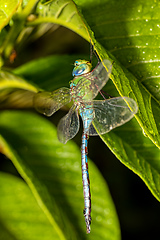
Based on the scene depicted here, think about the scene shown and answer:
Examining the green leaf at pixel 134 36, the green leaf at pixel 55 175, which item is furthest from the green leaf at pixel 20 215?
the green leaf at pixel 134 36

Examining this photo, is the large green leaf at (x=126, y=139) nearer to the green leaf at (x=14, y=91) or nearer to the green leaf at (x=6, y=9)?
the green leaf at (x=14, y=91)

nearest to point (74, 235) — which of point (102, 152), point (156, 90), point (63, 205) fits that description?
point (63, 205)

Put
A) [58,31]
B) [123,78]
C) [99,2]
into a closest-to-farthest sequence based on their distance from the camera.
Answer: [123,78], [99,2], [58,31]

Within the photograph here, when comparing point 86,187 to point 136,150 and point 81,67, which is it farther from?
point 81,67

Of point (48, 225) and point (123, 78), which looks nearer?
point (123, 78)

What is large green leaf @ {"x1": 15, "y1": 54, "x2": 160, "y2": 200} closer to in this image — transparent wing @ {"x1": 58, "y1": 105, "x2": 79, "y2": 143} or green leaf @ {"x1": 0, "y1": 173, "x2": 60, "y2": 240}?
transparent wing @ {"x1": 58, "y1": 105, "x2": 79, "y2": 143}

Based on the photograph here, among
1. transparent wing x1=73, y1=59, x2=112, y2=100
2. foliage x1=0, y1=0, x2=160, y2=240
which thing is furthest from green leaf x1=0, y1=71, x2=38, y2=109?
transparent wing x1=73, y1=59, x2=112, y2=100

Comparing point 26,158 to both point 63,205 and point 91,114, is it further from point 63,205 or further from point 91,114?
point 91,114
